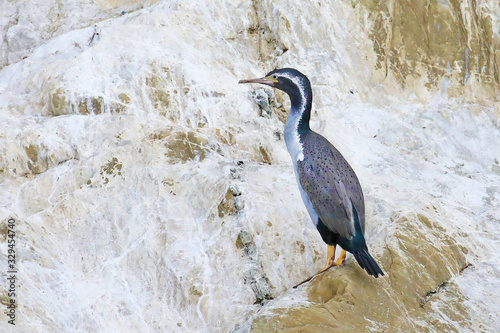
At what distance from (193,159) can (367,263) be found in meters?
4.10

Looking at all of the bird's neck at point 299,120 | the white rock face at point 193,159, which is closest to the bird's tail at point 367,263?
the white rock face at point 193,159

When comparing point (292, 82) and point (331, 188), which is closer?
point (331, 188)

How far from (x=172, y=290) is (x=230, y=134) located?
3392 millimetres

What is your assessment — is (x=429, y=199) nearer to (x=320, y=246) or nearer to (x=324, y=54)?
(x=320, y=246)

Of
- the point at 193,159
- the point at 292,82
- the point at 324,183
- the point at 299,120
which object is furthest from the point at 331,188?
the point at 193,159

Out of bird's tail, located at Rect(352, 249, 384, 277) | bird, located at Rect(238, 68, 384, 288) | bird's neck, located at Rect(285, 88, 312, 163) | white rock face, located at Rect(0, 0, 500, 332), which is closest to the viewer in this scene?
bird's tail, located at Rect(352, 249, 384, 277)

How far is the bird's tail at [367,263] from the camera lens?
7297 millimetres

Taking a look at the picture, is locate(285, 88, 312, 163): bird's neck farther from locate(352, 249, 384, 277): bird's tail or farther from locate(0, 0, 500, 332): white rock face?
locate(352, 249, 384, 277): bird's tail

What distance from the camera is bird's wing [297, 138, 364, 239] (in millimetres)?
7796

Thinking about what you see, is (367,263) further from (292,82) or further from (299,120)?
(292,82)

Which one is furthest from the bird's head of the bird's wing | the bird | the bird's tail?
the bird's tail

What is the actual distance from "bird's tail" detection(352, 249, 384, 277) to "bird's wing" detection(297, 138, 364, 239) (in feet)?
1.09

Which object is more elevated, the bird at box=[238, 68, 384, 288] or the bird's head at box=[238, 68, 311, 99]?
the bird's head at box=[238, 68, 311, 99]

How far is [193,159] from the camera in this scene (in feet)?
33.9
